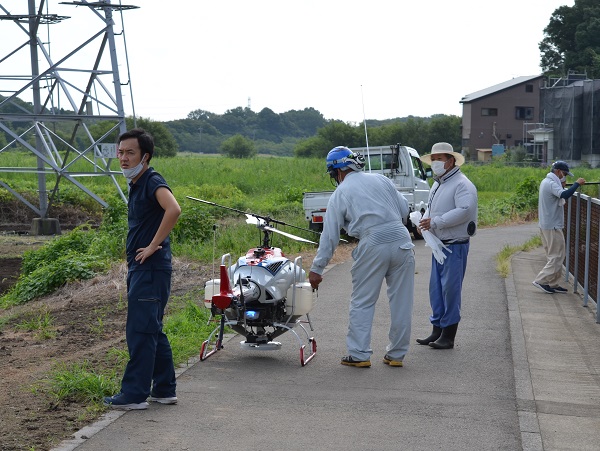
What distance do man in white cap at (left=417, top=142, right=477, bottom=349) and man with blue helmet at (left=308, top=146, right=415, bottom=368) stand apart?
0.97 meters

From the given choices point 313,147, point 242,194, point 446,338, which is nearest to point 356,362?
point 446,338

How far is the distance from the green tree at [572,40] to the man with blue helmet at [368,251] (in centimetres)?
7734

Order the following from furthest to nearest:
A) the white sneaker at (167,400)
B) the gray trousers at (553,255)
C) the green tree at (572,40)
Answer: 1. the green tree at (572,40)
2. the gray trousers at (553,255)
3. the white sneaker at (167,400)

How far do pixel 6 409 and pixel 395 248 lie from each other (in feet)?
11.6

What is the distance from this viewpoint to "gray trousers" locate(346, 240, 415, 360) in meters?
8.52

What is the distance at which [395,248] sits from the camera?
8.55 meters

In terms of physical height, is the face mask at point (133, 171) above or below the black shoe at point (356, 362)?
above

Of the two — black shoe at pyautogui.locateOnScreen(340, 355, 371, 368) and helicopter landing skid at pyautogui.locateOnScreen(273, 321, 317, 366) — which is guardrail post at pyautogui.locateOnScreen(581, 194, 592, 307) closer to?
helicopter landing skid at pyautogui.locateOnScreen(273, 321, 317, 366)

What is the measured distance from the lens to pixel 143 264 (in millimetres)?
6977

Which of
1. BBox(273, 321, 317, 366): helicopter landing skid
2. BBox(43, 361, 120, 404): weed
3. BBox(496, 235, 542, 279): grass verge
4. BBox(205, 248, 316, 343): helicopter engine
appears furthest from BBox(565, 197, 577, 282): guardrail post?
BBox(43, 361, 120, 404): weed

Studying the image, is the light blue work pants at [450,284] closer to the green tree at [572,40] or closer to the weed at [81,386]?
the weed at [81,386]

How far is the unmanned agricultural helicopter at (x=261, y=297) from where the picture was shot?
8.61 m

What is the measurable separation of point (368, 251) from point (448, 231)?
144 centimetres

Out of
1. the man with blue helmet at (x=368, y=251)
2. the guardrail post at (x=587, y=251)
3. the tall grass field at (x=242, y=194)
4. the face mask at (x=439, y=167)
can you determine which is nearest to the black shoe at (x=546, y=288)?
the guardrail post at (x=587, y=251)
